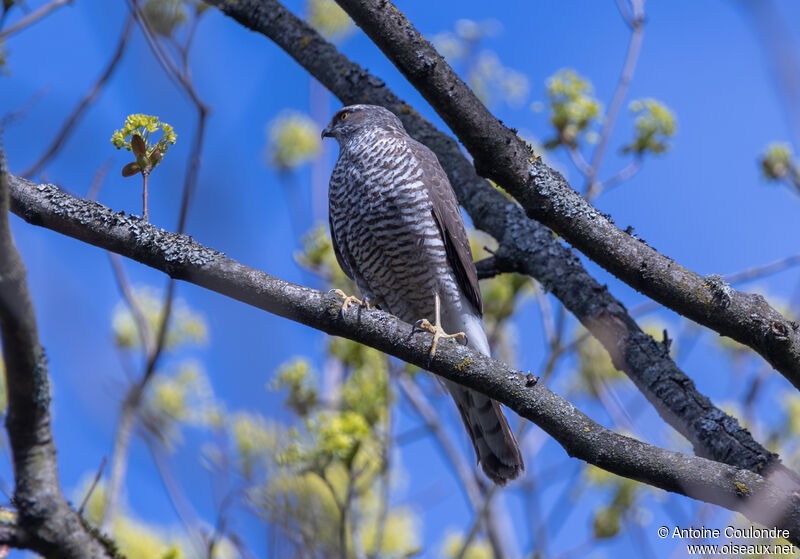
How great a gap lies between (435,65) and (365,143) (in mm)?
1894

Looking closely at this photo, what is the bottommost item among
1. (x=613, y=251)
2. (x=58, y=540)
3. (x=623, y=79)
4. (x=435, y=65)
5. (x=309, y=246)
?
(x=58, y=540)

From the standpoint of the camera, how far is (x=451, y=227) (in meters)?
5.16

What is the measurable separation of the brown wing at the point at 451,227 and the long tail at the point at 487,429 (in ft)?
0.82

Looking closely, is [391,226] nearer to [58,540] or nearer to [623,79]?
[623,79]

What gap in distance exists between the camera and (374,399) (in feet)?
17.9

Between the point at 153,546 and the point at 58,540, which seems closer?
the point at 58,540

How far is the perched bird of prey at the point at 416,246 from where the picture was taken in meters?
5.11

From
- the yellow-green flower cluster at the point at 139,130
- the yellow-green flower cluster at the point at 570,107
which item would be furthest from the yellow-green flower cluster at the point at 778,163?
the yellow-green flower cluster at the point at 139,130

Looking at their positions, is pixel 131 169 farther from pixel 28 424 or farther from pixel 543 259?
pixel 543 259

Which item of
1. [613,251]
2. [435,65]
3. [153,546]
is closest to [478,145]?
[435,65]

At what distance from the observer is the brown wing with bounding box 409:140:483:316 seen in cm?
515

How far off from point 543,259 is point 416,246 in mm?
874

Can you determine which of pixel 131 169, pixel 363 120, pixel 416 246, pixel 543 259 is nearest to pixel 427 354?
pixel 131 169

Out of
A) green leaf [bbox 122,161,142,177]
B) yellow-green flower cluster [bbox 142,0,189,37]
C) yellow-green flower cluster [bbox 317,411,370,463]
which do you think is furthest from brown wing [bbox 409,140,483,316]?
green leaf [bbox 122,161,142,177]
